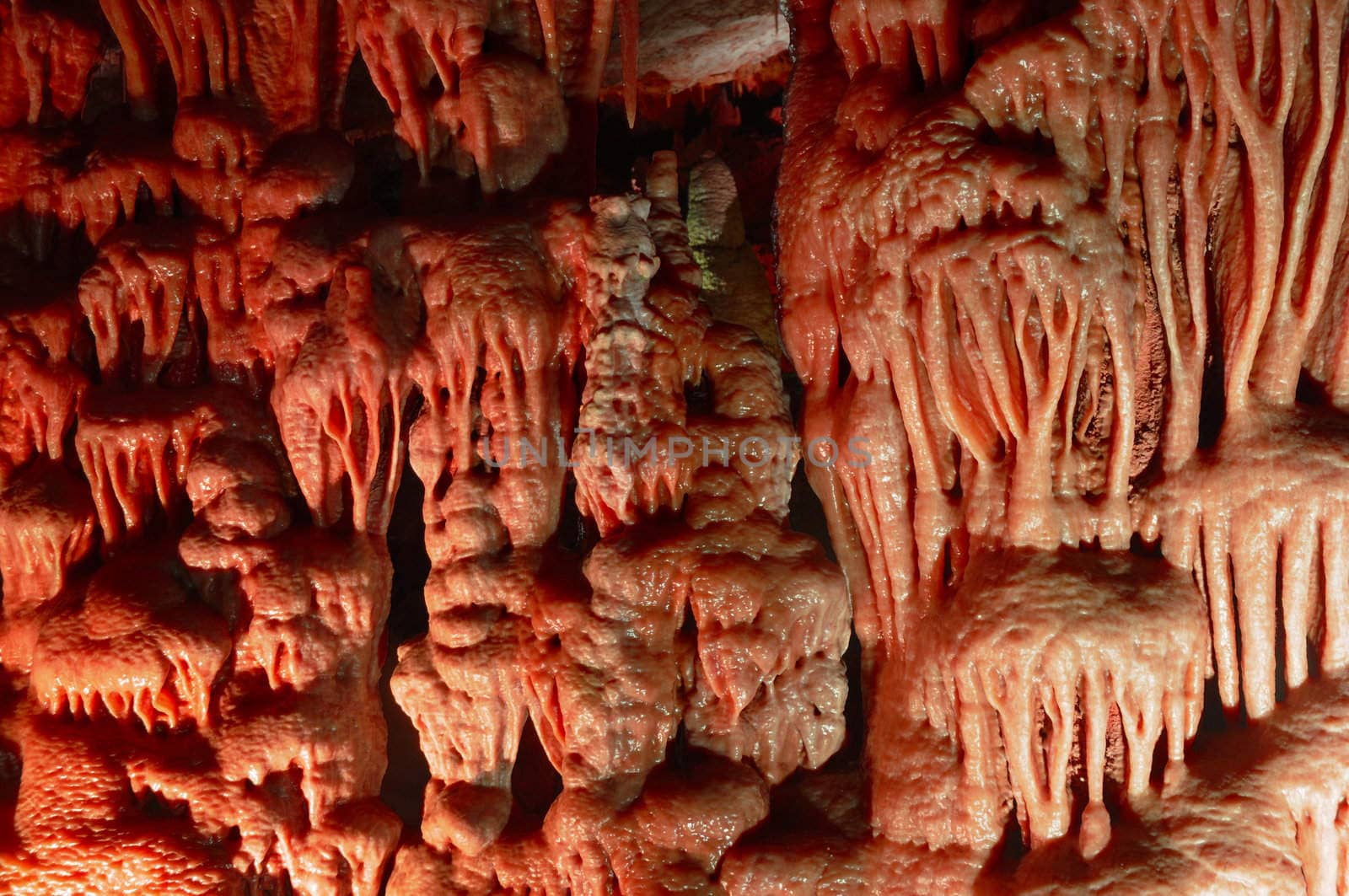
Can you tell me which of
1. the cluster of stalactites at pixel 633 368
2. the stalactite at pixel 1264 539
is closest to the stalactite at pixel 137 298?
the cluster of stalactites at pixel 633 368

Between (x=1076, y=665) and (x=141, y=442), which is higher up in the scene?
(x=141, y=442)

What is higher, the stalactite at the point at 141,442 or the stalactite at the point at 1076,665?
the stalactite at the point at 141,442

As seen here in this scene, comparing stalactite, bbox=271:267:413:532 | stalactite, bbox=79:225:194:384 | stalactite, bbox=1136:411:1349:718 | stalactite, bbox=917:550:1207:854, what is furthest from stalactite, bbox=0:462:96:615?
stalactite, bbox=1136:411:1349:718

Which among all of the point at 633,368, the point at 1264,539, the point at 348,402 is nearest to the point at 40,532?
the point at 348,402

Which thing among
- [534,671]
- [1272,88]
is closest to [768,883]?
[534,671]

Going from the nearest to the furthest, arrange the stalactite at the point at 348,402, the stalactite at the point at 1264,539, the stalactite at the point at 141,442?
1. the stalactite at the point at 1264,539
2. the stalactite at the point at 348,402
3. the stalactite at the point at 141,442

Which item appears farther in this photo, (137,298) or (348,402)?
(137,298)

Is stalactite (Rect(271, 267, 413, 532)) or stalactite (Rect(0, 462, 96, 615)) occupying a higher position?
stalactite (Rect(271, 267, 413, 532))

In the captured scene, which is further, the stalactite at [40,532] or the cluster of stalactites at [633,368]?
the stalactite at [40,532]

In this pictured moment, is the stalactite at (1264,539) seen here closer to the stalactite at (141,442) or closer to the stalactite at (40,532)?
the stalactite at (141,442)

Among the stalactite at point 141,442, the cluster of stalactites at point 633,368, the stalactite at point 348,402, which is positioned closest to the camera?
the cluster of stalactites at point 633,368

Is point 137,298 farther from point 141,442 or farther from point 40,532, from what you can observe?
point 40,532

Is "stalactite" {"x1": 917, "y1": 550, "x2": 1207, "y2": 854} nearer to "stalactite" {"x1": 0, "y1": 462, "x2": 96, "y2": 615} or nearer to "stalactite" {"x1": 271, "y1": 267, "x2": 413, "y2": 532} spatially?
"stalactite" {"x1": 271, "y1": 267, "x2": 413, "y2": 532}

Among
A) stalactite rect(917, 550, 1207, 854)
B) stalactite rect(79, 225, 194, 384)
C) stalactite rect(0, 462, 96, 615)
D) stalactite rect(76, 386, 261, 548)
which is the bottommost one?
stalactite rect(917, 550, 1207, 854)
